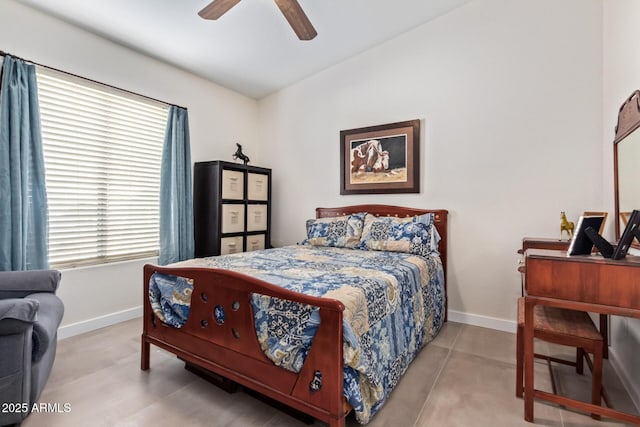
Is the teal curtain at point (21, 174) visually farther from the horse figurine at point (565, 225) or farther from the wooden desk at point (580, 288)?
the horse figurine at point (565, 225)

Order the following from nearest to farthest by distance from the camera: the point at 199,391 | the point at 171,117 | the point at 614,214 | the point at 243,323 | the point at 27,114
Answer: the point at 243,323 < the point at 199,391 < the point at 614,214 < the point at 27,114 < the point at 171,117

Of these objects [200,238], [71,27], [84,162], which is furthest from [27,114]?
[200,238]

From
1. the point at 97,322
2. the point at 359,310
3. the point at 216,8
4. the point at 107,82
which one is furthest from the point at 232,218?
the point at 359,310

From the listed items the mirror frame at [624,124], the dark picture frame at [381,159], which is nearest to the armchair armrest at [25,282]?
the dark picture frame at [381,159]

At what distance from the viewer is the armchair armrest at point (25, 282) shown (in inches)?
77.7

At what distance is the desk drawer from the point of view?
3648mm

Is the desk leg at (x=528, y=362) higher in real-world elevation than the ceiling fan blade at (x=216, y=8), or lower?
lower

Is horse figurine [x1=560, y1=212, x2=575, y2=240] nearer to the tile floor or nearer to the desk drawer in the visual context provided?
the tile floor

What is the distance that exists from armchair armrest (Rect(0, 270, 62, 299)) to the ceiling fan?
6.80ft

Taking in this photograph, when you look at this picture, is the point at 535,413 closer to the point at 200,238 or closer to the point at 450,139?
the point at 450,139

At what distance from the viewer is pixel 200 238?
3760 mm

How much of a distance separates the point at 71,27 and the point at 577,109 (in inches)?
173

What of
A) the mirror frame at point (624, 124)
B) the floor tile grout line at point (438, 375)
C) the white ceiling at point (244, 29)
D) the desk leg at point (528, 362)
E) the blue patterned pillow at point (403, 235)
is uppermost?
the white ceiling at point (244, 29)

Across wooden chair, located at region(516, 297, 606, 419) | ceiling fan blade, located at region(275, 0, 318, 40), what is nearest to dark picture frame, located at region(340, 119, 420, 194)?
ceiling fan blade, located at region(275, 0, 318, 40)
